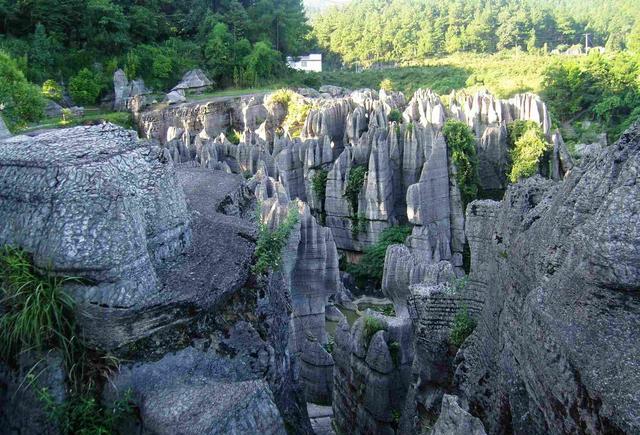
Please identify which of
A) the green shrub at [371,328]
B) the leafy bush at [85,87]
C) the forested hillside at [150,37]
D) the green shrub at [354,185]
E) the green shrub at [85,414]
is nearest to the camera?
the green shrub at [85,414]

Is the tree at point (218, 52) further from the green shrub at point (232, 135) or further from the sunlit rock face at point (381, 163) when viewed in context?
the sunlit rock face at point (381, 163)

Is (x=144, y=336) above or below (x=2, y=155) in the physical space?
below

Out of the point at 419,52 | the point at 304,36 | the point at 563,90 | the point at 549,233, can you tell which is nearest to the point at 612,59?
the point at 563,90

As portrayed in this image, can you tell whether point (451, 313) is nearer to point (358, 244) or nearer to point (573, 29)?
point (358, 244)

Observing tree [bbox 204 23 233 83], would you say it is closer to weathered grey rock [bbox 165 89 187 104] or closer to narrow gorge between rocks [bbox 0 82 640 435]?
weathered grey rock [bbox 165 89 187 104]

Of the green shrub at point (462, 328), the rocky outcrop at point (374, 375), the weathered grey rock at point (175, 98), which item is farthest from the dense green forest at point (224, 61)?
the green shrub at point (462, 328)

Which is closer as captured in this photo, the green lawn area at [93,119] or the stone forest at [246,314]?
the stone forest at [246,314]
